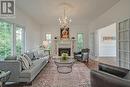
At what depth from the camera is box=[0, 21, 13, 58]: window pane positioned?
20.9 feet

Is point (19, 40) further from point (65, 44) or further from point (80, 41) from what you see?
point (80, 41)

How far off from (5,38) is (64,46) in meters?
7.08

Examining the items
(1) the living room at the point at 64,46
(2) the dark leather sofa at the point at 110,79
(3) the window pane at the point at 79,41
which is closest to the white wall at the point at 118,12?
(1) the living room at the point at 64,46

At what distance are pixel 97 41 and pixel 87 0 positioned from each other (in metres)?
5.80

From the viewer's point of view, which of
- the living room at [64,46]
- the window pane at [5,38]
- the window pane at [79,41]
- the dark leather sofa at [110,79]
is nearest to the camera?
the dark leather sofa at [110,79]

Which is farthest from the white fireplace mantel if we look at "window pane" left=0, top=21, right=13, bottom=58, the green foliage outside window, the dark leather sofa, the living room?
the dark leather sofa

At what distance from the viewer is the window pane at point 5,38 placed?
6377mm

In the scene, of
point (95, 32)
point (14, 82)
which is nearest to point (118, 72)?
point (14, 82)

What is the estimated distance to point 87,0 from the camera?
7.30 metres

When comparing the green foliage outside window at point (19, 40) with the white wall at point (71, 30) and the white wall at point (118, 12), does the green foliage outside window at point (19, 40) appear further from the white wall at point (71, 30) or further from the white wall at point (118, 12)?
the white wall at point (71, 30)

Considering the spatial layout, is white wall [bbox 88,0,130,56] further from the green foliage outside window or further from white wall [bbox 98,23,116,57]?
the green foliage outside window

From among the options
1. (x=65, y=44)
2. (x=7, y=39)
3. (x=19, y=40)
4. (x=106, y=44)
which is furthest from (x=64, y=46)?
(x=7, y=39)

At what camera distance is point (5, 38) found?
22.1 ft

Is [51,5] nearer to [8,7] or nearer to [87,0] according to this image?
[87,0]
